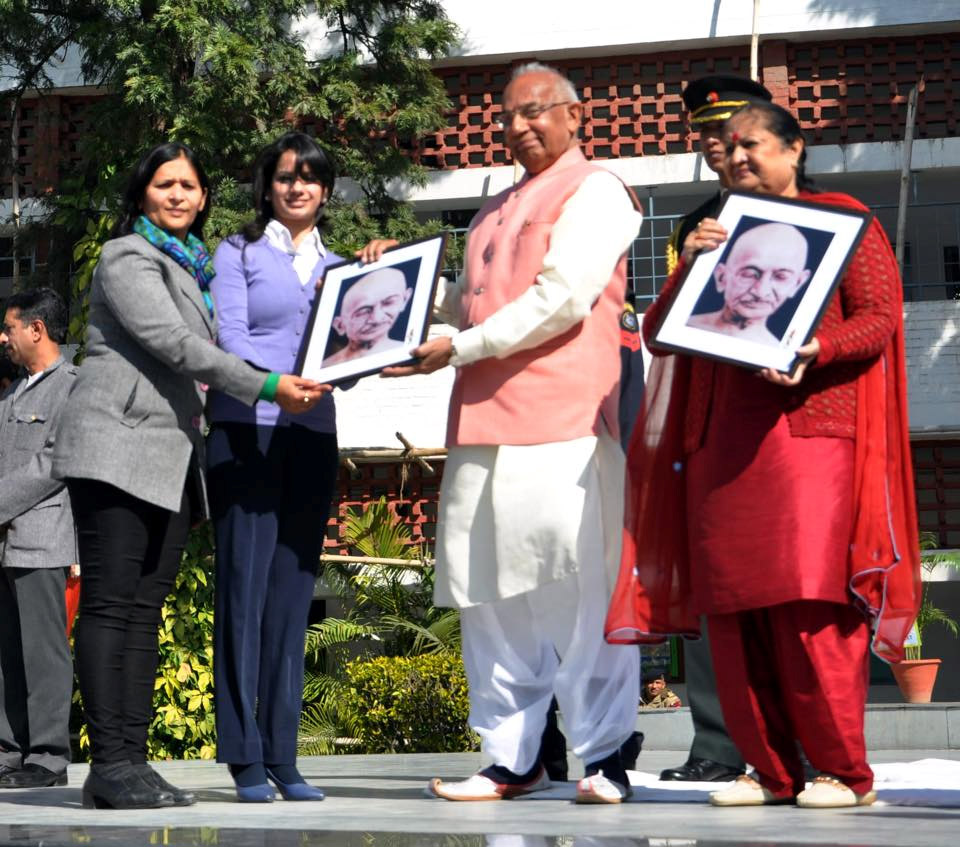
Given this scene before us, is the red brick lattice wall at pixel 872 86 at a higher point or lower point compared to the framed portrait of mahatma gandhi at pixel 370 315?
higher

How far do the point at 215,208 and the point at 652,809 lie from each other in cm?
1040

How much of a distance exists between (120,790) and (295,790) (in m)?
0.47

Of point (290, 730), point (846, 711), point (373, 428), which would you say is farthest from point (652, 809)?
point (373, 428)

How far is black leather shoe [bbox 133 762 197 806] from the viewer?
4.17 meters

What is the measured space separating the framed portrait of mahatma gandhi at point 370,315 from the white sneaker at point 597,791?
1.15m

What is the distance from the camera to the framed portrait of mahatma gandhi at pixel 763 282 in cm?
385

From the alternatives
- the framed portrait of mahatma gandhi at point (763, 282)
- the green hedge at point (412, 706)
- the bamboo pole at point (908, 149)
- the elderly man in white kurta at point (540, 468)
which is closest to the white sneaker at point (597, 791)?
the elderly man in white kurta at point (540, 468)

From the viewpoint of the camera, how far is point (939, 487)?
15586mm

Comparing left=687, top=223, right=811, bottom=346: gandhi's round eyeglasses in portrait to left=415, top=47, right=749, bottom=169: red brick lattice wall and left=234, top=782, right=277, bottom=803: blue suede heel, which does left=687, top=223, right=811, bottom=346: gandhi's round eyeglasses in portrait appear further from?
left=415, top=47, right=749, bottom=169: red brick lattice wall

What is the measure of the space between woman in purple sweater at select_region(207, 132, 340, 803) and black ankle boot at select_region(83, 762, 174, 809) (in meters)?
0.22

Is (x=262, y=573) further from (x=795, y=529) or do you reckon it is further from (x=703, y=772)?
(x=703, y=772)

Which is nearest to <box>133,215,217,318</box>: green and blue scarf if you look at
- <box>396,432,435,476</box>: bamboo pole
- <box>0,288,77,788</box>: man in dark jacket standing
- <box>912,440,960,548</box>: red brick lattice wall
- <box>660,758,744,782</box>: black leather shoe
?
<box>0,288,77,788</box>: man in dark jacket standing

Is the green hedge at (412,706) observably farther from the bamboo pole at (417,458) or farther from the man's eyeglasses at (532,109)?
the man's eyeglasses at (532,109)

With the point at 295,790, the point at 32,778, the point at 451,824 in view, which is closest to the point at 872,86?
the point at 32,778
